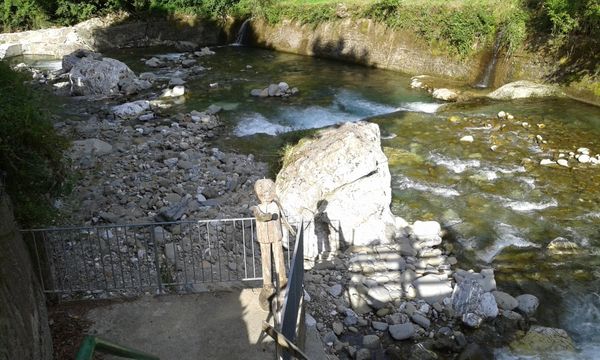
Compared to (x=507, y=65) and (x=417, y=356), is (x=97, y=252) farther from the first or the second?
(x=507, y=65)

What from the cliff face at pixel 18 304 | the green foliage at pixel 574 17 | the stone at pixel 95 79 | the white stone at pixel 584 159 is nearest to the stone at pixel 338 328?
the cliff face at pixel 18 304

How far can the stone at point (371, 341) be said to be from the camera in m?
8.05

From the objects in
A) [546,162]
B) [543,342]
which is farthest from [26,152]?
[546,162]

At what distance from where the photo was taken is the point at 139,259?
373 inches

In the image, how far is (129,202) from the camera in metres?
11.9

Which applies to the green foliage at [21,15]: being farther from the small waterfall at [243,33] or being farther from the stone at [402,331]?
the stone at [402,331]

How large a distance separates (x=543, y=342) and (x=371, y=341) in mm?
2835

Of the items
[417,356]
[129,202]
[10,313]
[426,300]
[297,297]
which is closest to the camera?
[10,313]

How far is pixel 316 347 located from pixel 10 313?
3850 millimetres

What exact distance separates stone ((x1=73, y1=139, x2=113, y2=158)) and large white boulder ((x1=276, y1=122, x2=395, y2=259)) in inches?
253

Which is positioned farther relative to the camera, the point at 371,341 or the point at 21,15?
the point at 21,15

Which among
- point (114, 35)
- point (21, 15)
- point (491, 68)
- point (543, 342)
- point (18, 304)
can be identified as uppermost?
point (21, 15)

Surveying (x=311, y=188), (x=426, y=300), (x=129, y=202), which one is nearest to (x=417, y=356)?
(x=426, y=300)

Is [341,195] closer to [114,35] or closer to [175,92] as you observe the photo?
[175,92]
